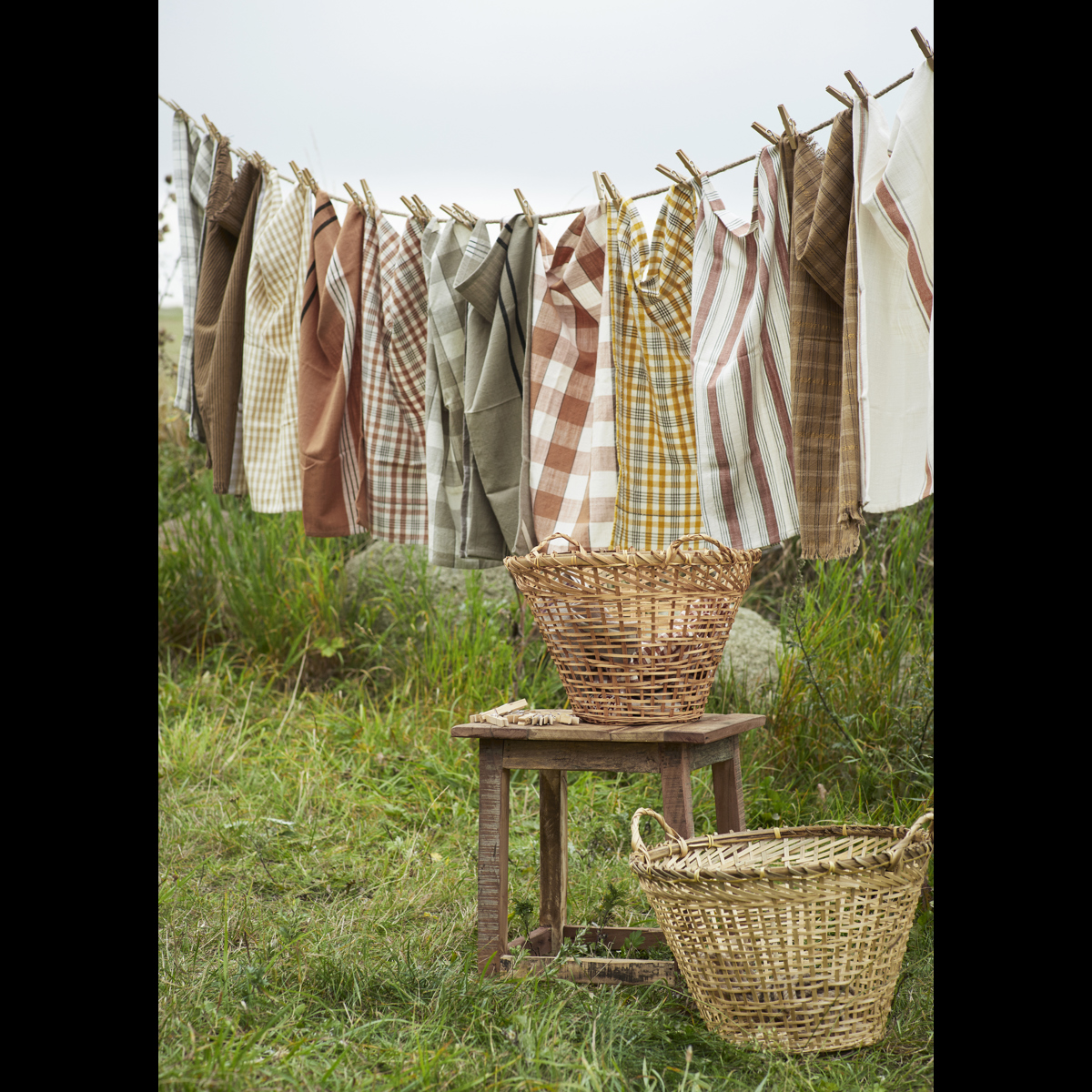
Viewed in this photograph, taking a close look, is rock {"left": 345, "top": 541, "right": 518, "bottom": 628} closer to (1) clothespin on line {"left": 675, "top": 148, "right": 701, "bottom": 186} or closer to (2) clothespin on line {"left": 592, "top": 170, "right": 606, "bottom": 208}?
Result: (2) clothespin on line {"left": 592, "top": 170, "right": 606, "bottom": 208}

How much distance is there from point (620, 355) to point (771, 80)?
154 cm

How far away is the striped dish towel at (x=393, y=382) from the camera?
3.16 m

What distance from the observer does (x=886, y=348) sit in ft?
7.45

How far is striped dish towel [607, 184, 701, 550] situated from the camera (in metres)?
2.73

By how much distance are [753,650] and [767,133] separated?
2.51m

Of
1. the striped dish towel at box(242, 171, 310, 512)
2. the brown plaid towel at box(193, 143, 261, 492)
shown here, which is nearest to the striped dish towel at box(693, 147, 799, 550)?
the striped dish towel at box(242, 171, 310, 512)

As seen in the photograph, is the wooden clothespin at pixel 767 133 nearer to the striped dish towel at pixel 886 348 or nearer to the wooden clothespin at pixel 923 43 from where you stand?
the striped dish towel at pixel 886 348

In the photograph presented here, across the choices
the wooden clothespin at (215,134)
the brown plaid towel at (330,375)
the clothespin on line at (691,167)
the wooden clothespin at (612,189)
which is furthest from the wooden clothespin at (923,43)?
the wooden clothespin at (215,134)

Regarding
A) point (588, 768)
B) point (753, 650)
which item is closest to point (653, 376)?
point (588, 768)
